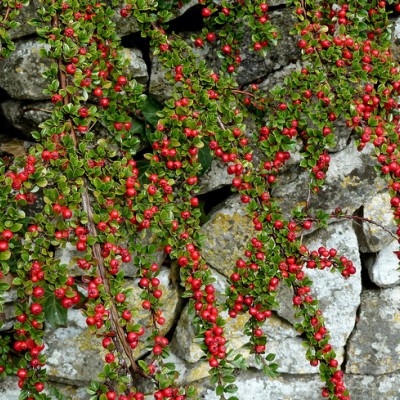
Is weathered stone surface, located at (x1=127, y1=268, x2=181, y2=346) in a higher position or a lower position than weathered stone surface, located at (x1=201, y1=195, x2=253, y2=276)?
lower

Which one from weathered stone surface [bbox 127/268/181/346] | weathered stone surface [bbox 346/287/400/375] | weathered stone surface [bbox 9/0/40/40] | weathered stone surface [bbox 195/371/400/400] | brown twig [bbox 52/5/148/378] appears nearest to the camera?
brown twig [bbox 52/5/148/378]

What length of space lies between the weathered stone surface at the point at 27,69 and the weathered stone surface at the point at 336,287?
149 centimetres

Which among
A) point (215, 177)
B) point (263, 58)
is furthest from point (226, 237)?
point (263, 58)

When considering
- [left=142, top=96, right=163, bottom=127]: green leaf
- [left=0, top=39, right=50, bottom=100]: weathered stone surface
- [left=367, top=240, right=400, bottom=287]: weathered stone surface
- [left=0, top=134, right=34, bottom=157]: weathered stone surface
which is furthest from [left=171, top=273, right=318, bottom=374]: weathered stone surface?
[left=0, top=39, right=50, bottom=100]: weathered stone surface

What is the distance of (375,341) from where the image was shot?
2734 mm

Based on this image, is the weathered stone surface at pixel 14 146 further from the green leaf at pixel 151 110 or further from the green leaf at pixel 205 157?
the green leaf at pixel 205 157

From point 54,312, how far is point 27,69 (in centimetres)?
109

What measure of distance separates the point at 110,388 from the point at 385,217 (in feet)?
5.37

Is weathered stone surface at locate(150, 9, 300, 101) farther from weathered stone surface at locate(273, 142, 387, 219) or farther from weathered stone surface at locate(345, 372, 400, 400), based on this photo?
weathered stone surface at locate(345, 372, 400, 400)

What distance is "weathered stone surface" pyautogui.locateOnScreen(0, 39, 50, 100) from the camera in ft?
7.91

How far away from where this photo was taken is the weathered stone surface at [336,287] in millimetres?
2682

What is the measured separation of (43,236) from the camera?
1774mm

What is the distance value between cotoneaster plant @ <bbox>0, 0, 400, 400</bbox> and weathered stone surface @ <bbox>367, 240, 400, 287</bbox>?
0.69 m

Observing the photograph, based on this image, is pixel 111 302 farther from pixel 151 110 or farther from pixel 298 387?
pixel 298 387
